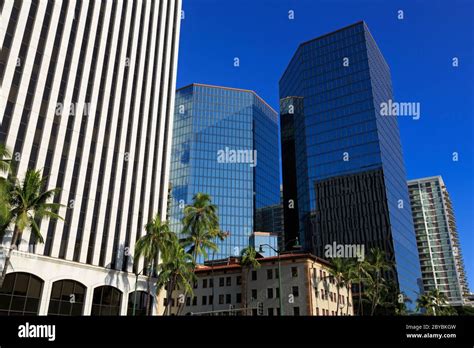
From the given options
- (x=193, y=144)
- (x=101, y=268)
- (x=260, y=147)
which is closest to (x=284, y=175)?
(x=260, y=147)

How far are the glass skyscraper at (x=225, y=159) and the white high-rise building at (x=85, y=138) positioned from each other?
80.4 m

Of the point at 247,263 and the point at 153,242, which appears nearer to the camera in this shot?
the point at 153,242

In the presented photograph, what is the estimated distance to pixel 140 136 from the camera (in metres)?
58.3

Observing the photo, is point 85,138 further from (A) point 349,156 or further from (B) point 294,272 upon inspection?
(A) point 349,156

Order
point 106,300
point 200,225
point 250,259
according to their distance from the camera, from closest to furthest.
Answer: point 106,300 → point 200,225 → point 250,259

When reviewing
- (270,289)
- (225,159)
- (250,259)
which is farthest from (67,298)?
(225,159)

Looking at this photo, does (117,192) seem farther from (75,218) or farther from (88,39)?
(88,39)

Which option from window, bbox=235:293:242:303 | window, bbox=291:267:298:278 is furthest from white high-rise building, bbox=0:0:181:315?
window, bbox=291:267:298:278

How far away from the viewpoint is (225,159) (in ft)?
485

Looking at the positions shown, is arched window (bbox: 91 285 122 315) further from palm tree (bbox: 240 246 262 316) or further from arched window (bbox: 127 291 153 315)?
palm tree (bbox: 240 246 262 316)

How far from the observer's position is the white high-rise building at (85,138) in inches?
1639

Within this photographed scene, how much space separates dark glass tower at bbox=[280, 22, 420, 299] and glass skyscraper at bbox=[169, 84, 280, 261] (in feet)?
60.9

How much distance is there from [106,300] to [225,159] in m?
102

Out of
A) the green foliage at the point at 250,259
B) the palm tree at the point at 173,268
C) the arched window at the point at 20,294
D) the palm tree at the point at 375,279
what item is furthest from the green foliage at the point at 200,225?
the palm tree at the point at 375,279
